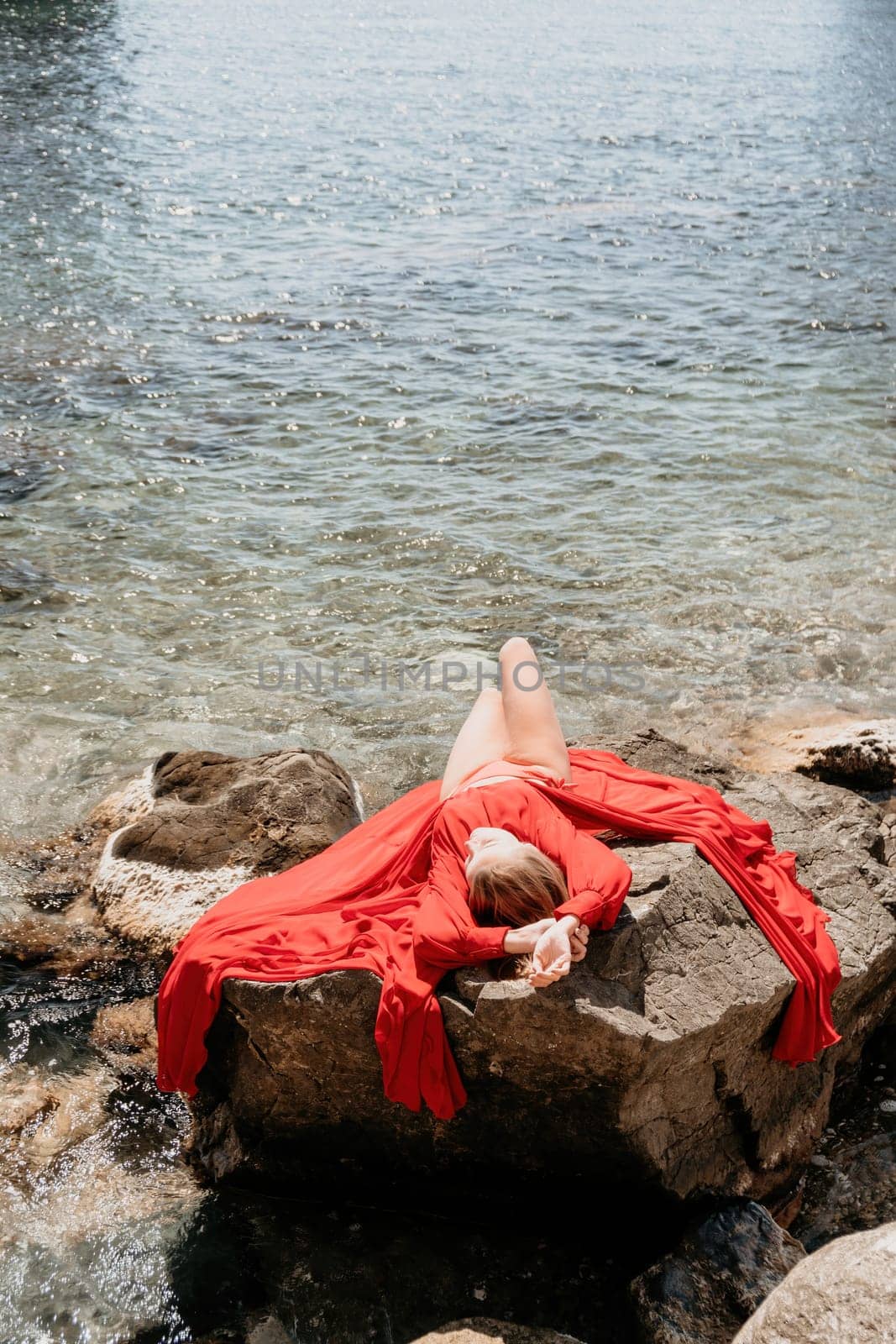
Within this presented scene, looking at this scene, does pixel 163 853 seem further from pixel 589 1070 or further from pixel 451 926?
pixel 589 1070

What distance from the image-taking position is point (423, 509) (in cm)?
1384

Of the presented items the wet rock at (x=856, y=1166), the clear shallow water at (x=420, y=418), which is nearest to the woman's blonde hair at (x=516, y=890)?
the wet rock at (x=856, y=1166)

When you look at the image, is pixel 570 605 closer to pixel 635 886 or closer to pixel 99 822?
pixel 99 822

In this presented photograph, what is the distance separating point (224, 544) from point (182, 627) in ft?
5.81

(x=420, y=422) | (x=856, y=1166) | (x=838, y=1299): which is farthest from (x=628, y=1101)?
(x=420, y=422)

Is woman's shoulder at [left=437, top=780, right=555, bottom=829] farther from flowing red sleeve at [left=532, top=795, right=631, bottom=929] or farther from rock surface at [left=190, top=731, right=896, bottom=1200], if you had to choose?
rock surface at [left=190, top=731, right=896, bottom=1200]

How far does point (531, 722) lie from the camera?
739 cm

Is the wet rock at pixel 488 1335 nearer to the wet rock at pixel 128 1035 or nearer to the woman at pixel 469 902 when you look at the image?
the woman at pixel 469 902

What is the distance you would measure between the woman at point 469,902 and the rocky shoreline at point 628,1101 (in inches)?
5.4

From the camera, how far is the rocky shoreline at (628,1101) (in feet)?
17.1

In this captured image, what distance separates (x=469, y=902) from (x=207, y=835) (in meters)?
2.60

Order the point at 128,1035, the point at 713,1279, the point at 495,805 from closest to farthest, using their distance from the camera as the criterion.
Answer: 1. the point at 713,1279
2. the point at 495,805
3. the point at 128,1035

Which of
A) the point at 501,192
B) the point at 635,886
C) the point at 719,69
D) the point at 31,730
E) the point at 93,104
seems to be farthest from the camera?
the point at 719,69

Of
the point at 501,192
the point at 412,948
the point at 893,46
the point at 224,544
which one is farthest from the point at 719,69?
the point at 412,948
